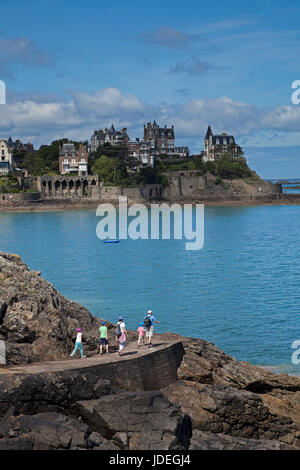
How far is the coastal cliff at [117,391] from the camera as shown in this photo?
41.1ft

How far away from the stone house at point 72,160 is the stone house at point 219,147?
30.8 meters

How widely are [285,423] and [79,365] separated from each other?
224 inches

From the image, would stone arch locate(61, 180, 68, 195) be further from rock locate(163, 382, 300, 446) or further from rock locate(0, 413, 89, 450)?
rock locate(0, 413, 89, 450)

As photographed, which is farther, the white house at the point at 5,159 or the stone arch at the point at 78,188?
the white house at the point at 5,159

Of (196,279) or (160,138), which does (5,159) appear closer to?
(160,138)

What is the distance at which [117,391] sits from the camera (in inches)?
587

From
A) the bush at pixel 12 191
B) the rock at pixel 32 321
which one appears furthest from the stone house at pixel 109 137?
the rock at pixel 32 321

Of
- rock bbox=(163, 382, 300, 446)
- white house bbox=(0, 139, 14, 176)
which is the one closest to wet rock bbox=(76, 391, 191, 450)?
rock bbox=(163, 382, 300, 446)

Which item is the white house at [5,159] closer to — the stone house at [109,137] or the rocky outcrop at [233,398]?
the stone house at [109,137]

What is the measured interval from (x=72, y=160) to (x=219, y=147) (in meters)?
35.3

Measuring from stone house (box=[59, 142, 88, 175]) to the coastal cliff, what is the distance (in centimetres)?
10773

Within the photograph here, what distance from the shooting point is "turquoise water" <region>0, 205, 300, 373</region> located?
28.7m

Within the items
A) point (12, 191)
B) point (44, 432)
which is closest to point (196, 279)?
point (44, 432)
